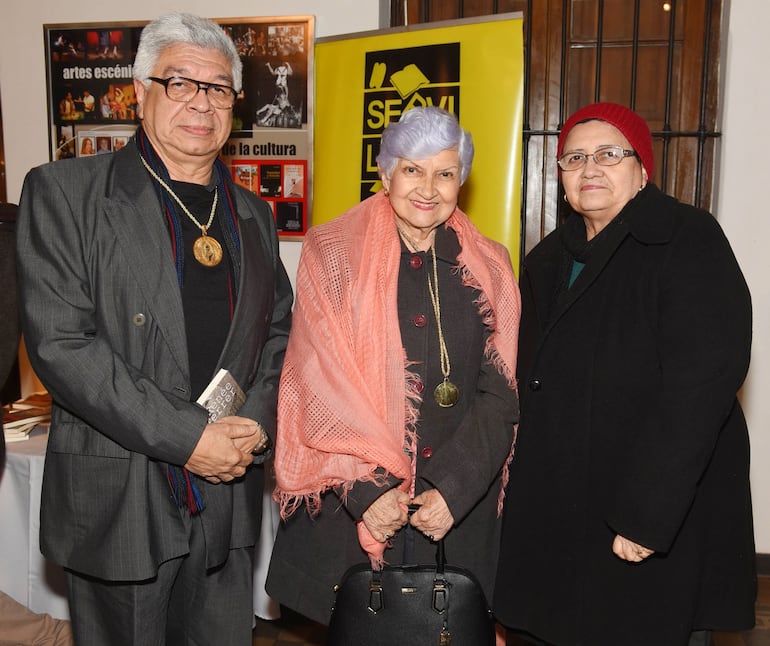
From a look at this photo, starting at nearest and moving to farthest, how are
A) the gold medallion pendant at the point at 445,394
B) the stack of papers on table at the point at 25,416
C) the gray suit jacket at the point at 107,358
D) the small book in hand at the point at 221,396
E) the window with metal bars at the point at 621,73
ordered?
1. the gray suit jacket at the point at 107,358
2. the small book in hand at the point at 221,396
3. the gold medallion pendant at the point at 445,394
4. the stack of papers on table at the point at 25,416
5. the window with metal bars at the point at 621,73

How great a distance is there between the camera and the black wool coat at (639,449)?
1565mm

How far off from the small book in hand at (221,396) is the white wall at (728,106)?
69.1 inches

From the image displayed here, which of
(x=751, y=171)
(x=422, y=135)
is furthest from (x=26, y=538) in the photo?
(x=751, y=171)

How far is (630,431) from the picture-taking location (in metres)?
1.67

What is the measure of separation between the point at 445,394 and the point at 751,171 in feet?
6.74

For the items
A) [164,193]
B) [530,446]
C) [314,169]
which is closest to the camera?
[164,193]

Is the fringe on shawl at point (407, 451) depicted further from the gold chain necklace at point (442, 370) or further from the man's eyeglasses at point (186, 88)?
the man's eyeglasses at point (186, 88)

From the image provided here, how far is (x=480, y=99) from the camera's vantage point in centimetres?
281

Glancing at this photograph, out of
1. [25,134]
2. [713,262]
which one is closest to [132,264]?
[713,262]

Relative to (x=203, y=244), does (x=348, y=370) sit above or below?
below

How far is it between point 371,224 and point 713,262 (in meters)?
0.82

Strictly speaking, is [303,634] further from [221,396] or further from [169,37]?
Answer: [169,37]

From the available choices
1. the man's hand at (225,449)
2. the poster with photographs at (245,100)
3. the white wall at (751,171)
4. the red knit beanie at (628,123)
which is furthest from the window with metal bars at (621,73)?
the man's hand at (225,449)

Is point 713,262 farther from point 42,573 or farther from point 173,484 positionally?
point 42,573
